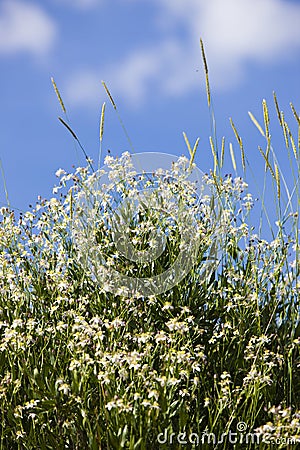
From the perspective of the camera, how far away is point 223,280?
15.2 feet

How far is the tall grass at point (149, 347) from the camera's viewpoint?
11.2ft

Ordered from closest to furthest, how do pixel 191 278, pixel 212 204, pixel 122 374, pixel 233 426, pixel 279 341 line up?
pixel 122 374 < pixel 233 426 < pixel 279 341 < pixel 191 278 < pixel 212 204

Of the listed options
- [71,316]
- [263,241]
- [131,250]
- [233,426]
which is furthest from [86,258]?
[233,426]

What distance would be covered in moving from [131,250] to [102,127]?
92cm

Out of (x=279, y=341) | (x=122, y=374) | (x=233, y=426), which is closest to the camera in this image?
(x=122, y=374)

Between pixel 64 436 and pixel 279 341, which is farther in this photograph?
pixel 279 341

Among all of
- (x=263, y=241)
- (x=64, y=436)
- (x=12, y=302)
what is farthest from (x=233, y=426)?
(x=12, y=302)

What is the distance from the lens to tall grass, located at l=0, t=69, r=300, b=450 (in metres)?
3.42

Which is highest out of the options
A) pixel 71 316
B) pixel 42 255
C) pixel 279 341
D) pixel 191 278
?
pixel 42 255

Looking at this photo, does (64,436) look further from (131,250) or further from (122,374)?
(131,250)

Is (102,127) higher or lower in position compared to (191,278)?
higher

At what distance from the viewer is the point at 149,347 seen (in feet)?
11.8

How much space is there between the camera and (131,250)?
187 inches

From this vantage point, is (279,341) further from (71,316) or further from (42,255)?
(42,255)
